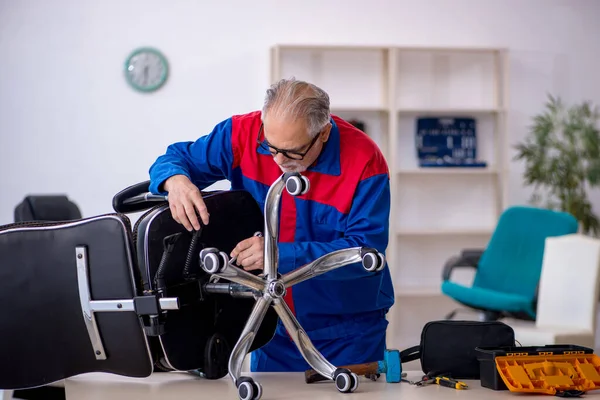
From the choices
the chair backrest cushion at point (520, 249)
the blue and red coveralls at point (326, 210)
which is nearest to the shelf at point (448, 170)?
the chair backrest cushion at point (520, 249)

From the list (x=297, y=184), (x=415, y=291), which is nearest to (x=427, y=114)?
(x=415, y=291)

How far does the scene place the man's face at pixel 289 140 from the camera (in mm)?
1693

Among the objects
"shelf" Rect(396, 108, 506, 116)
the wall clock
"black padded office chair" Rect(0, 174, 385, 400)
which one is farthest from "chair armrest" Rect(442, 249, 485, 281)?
"black padded office chair" Rect(0, 174, 385, 400)

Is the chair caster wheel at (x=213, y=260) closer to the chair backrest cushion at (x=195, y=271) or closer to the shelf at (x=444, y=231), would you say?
the chair backrest cushion at (x=195, y=271)

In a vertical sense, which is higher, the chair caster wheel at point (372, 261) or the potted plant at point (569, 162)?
the potted plant at point (569, 162)

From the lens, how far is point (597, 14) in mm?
6230

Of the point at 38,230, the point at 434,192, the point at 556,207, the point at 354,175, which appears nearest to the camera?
the point at 38,230

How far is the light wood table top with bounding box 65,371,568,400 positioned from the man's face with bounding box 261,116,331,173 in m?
0.47

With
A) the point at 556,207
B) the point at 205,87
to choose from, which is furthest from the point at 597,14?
the point at 205,87

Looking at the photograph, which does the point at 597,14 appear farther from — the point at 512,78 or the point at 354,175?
the point at 354,175

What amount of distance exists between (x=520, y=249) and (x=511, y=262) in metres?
0.09

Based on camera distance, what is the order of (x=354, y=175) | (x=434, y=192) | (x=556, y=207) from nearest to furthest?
(x=354, y=175), (x=556, y=207), (x=434, y=192)

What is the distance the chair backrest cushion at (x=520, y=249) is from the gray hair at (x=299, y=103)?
3.23 meters

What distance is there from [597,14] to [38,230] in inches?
221
